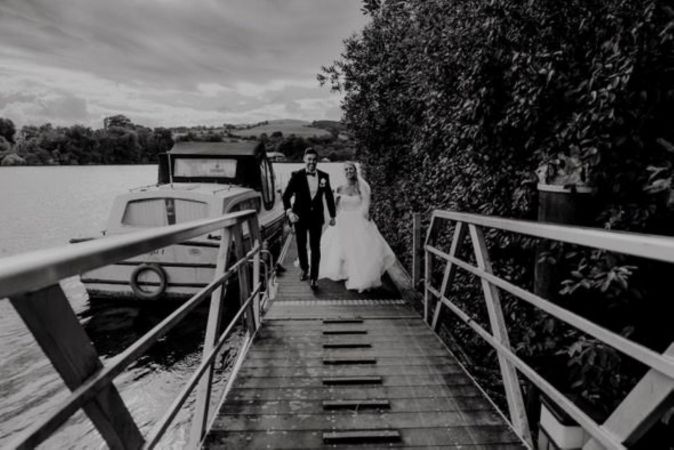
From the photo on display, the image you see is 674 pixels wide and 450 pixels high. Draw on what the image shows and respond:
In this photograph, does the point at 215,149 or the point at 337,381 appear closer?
the point at 337,381

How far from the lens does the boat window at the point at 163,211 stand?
915 cm

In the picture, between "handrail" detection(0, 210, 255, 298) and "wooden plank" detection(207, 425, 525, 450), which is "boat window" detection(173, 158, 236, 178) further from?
"handrail" detection(0, 210, 255, 298)

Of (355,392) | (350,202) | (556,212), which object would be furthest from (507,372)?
(350,202)

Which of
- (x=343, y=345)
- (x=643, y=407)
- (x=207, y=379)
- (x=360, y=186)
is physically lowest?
(x=343, y=345)

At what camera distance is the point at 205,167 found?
11703mm

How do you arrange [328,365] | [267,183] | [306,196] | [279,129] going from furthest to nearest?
[279,129] < [267,183] < [306,196] < [328,365]

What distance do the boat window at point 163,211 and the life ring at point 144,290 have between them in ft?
3.10

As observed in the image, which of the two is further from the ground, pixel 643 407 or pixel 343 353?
pixel 643 407

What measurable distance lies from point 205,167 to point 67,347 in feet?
36.1

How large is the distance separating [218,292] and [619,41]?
3.12 m

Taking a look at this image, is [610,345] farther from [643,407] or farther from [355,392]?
[355,392]

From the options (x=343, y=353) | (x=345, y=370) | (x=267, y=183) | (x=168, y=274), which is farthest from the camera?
(x=267, y=183)

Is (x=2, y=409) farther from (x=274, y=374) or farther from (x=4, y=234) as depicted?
(x=4, y=234)

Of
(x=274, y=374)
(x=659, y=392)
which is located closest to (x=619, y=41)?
(x=659, y=392)
